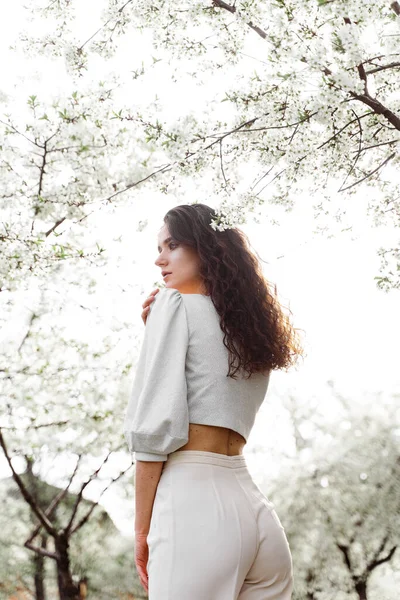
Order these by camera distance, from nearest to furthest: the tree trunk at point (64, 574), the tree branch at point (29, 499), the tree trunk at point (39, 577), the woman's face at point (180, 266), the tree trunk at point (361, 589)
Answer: the woman's face at point (180, 266)
the tree branch at point (29, 499)
the tree trunk at point (64, 574)
the tree trunk at point (361, 589)
the tree trunk at point (39, 577)

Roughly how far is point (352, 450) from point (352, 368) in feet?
5.02

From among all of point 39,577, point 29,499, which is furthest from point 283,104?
point 39,577

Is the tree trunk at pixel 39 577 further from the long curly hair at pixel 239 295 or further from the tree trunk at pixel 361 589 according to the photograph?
the long curly hair at pixel 239 295

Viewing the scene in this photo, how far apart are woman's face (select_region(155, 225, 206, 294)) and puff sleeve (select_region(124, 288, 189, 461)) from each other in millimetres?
207

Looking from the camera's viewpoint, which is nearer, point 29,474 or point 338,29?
point 338,29

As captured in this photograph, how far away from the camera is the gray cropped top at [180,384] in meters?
1.39

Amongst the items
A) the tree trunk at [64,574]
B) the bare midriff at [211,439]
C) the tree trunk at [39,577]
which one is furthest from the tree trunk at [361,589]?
the bare midriff at [211,439]

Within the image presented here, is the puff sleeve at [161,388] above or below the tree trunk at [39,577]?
above

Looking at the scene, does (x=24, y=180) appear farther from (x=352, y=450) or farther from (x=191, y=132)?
(x=352, y=450)

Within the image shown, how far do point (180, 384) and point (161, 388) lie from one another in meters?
0.05

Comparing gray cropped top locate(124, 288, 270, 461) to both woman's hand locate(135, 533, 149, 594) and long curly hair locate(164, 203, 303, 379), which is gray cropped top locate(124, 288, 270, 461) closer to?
long curly hair locate(164, 203, 303, 379)

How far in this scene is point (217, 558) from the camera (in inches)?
50.6

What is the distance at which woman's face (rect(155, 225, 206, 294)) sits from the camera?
1794 mm

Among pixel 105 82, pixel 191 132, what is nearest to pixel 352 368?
pixel 105 82
